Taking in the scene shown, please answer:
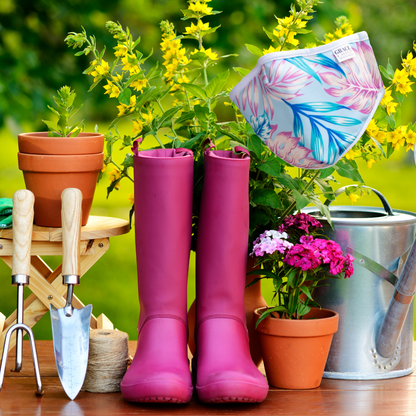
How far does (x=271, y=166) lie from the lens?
117 centimetres

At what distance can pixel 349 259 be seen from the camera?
3.76 ft

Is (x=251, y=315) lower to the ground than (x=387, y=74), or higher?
lower

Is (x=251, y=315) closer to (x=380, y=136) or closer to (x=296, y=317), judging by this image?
(x=296, y=317)

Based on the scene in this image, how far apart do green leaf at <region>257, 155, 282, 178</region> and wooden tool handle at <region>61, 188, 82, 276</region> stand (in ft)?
1.26

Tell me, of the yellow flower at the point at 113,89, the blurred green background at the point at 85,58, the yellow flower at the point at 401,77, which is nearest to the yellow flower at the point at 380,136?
the yellow flower at the point at 401,77

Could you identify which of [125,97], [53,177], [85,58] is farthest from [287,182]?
[85,58]

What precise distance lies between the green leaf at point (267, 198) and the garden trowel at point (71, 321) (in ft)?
1.21

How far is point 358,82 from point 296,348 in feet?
1.72

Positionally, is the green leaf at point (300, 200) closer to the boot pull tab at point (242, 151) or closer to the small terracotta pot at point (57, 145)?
the boot pull tab at point (242, 151)

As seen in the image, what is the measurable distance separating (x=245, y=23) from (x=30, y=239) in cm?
179

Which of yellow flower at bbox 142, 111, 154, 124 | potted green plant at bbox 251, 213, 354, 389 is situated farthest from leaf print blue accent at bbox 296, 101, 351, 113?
yellow flower at bbox 142, 111, 154, 124

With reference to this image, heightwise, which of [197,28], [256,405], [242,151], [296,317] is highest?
[197,28]

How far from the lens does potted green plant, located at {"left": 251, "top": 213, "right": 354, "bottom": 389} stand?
1105mm

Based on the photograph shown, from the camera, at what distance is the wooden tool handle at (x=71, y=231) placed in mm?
1134
